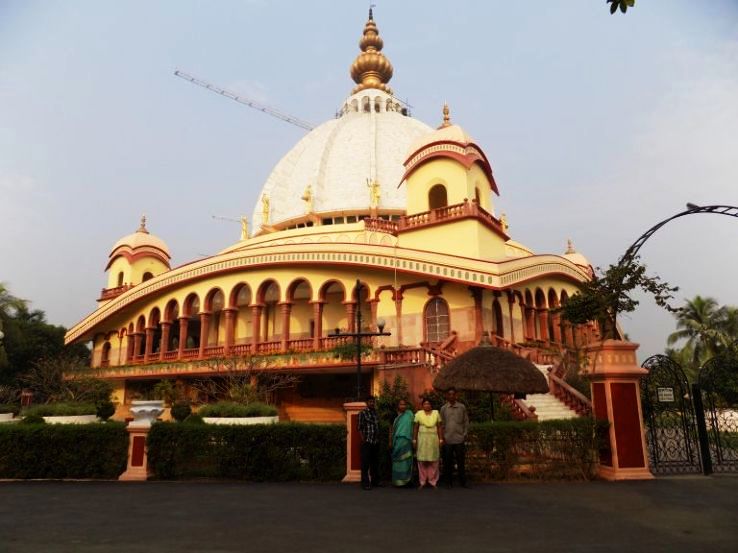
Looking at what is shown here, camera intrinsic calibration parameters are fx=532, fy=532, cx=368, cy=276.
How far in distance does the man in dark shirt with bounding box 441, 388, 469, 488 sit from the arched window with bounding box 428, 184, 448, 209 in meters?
15.2

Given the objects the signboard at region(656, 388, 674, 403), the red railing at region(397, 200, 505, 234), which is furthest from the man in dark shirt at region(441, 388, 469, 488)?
the red railing at region(397, 200, 505, 234)

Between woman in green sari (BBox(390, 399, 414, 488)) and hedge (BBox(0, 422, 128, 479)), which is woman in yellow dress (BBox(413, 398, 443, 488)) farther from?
hedge (BBox(0, 422, 128, 479))

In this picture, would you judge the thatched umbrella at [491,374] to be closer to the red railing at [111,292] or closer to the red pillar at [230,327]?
the red pillar at [230,327]

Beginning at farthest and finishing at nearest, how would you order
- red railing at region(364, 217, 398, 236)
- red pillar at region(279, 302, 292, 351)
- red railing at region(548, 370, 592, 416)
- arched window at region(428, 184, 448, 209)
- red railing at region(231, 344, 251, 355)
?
red railing at region(364, 217, 398, 236) < arched window at region(428, 184, 448, 209) < red railing at region(231, 344, 251, 355) < red pillar at region(279, 302, 292, 351) < red railing at region(548, 370, 592, 416)

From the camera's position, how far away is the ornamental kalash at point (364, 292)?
779 inches

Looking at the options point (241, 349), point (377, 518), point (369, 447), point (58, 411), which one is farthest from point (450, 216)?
point (377, 518)

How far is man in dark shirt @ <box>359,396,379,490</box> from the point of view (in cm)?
892

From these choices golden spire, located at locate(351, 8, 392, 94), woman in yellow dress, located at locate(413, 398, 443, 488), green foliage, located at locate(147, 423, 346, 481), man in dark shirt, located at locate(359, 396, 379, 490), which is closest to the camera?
man in dark shirt, located at locate(359, 396, 379, 490)

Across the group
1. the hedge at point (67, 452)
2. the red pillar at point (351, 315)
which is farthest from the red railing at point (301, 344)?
the hedge at point (67, 452)

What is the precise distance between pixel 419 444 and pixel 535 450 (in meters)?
2.36

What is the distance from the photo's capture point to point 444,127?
955 inches

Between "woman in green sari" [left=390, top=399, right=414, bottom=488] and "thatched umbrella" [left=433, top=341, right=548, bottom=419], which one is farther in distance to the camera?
"thatched umbrella" [left=433, top=341, right=548, bottom=419]

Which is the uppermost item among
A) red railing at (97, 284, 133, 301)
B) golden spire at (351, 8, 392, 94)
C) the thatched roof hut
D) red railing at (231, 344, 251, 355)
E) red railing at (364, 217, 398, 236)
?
golden spire at (351, 8, 392, 94)

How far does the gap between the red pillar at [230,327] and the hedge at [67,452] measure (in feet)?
39.7
